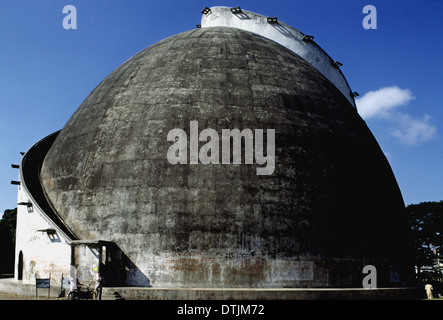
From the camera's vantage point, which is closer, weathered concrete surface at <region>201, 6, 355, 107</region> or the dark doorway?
the dark doorway

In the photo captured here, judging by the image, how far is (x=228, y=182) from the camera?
48.1 ft

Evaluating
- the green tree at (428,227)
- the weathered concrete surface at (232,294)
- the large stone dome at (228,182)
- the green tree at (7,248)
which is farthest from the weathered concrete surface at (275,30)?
the green tree at (428,227)

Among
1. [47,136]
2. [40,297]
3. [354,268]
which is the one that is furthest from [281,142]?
[47,136]

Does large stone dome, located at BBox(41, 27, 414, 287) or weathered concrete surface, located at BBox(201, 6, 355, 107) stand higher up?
weathered concrete surface, located at BBox(201, 6, 355, 107)

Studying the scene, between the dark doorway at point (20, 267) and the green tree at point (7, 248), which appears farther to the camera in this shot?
the green tree at point (7, 248)

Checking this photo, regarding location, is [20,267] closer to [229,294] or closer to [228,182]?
[228,182]

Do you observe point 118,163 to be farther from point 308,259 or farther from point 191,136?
point 308,259

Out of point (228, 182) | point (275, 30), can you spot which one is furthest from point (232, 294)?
point (275, 30)

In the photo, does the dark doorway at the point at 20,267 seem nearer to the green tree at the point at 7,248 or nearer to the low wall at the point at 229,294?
the low wall at the point at 229,294

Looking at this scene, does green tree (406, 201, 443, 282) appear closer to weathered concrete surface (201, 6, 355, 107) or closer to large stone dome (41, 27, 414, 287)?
weathered concrete surface (201, 6, 355, 107)

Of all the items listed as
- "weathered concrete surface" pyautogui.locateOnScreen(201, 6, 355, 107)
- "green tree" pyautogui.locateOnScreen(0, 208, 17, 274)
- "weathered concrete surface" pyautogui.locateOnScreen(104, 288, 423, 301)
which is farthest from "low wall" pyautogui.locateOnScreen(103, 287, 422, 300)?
"green tree" pyautogui.locateOnScreen(0, 208, 17, 274)

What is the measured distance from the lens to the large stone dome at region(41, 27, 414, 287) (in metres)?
14.2

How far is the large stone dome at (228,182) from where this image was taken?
14.2 m

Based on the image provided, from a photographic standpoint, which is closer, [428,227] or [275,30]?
[275,30]
